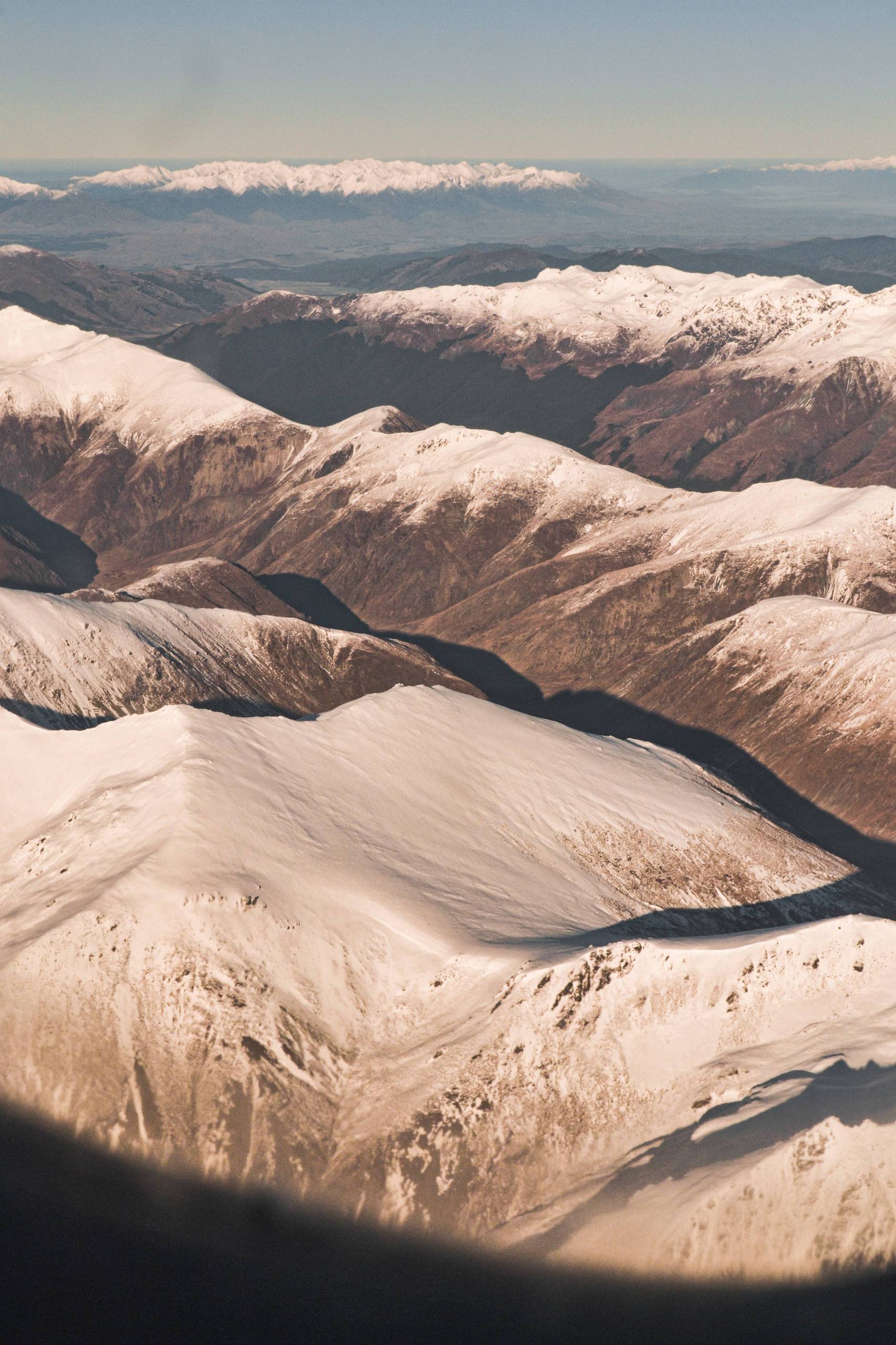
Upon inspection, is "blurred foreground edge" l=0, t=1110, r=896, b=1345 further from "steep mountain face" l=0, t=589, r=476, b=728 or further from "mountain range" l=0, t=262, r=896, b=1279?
"steep mountain face" l=0, t=589, r=476, b=728

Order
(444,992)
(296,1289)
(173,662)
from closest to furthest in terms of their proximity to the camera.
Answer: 1. (296,1289)
2. (444,992)
3. (173,662)

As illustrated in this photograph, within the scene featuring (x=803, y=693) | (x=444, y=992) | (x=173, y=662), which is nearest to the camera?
(x=444, y=992)

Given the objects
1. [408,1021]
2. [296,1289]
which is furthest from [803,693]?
[296,1289]

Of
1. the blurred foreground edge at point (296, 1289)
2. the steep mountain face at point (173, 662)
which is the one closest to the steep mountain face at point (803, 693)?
the steep mountain face at point (173, 662)

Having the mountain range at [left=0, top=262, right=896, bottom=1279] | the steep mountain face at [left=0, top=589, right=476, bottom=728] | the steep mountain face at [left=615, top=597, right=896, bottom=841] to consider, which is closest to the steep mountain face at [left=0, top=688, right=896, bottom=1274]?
the mountain range at [left=0, top=262, right=896, bottom=1279]

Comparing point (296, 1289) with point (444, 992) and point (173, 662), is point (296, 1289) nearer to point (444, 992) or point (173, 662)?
point (444, 992)

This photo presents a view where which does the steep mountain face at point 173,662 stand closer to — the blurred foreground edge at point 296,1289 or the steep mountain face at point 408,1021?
the steep mountain face at point 408,1021
